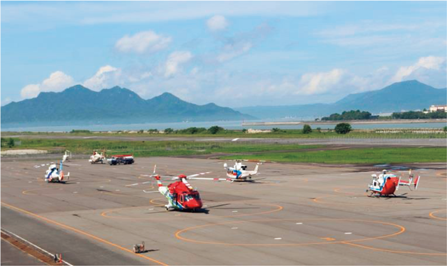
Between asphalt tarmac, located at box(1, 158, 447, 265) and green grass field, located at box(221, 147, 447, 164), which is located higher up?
green grass field, located at box(221, 147, 447, 164)

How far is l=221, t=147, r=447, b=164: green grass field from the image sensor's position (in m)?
108

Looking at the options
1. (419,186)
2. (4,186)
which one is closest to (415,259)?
(419,186)

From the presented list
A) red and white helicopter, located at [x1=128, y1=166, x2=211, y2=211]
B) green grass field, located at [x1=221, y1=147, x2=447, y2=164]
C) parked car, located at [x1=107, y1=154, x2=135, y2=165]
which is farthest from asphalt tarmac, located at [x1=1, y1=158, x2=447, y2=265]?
parked car, located at [x1=107, y1=154, x2=135, y2=165]

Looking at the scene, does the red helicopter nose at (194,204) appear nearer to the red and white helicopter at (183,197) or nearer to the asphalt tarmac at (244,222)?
the red and white helicopter at (183,197)

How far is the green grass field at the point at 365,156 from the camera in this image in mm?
107688

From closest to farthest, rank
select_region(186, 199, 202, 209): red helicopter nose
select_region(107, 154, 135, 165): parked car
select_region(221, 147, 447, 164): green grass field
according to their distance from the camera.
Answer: select_region(186, 199, 202, 209): red helicopter nose
select_region(221, 147, 447, 164): green grass field
select_region(107, 154, 135, 165): parked car

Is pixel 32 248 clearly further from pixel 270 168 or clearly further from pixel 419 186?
pixel 270 168

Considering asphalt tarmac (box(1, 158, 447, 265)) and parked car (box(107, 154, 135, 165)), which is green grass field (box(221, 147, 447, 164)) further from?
asphalt tarmac (box(1, 158, 447, 265))

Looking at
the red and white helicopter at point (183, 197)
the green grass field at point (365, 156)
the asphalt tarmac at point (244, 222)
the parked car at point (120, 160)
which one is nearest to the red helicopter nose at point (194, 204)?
the red and white helicopter at point (183, 197)

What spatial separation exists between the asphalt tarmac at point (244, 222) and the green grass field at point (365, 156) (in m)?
25.7

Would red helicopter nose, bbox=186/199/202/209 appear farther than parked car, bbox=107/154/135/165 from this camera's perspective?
No

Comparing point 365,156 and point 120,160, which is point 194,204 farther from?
point 365,156

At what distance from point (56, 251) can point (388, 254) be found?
21.5 m

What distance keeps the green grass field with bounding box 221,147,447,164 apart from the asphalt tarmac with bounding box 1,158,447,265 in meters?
25.7
